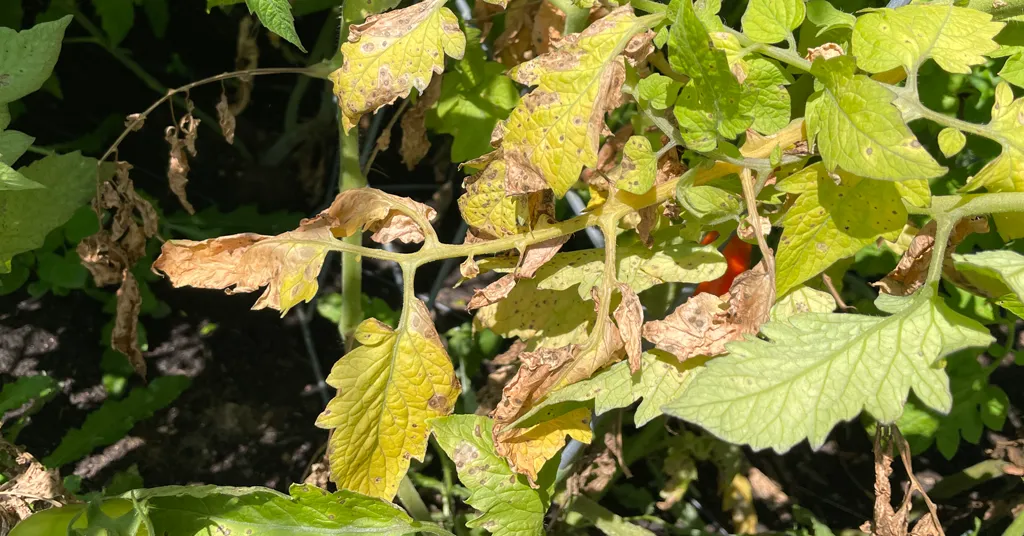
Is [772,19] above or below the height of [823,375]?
above

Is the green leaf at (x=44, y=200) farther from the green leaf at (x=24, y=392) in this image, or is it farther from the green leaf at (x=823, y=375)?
the green leaf at (x=823, y=375)

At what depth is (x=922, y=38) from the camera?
81cm

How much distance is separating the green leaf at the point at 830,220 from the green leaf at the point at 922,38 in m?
0.12

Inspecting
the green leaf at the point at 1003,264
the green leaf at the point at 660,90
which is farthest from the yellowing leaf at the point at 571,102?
the green leaf at the point at 1003,264

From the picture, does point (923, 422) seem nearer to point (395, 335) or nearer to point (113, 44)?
point (395, 335)

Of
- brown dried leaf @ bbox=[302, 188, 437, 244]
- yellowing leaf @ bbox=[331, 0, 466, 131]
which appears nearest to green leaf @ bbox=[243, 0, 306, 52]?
yellowing leaf @ bbox=[331, 0, 466, 131]

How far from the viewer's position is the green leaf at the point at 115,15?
1.72 m

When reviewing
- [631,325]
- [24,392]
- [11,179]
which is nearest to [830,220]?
[631,325]

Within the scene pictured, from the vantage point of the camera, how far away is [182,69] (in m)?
2.07

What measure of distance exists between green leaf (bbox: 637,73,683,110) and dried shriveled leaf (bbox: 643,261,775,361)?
0.70 ft

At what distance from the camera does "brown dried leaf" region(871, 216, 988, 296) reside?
980 mm

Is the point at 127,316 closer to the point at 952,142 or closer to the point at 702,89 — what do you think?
the point at 702,89

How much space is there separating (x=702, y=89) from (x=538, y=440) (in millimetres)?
452

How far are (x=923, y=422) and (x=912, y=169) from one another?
0.97 meters
